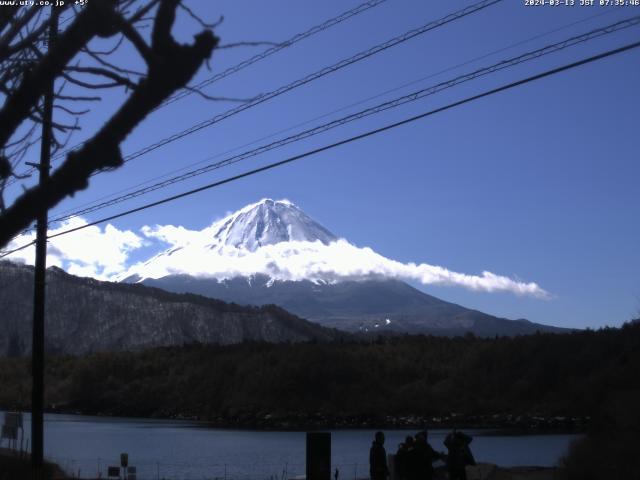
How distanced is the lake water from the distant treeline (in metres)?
14.8

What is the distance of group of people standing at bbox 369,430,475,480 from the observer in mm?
14430

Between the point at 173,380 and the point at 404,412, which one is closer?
the point at 404,412

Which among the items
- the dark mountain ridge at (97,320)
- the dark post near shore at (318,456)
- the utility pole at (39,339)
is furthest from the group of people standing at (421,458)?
the dark mountain ridge at (97,320)

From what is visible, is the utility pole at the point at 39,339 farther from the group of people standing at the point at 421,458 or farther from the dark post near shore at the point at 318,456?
the group of people standing at the point at 421,458

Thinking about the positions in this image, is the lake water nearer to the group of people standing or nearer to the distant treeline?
the distant treeline

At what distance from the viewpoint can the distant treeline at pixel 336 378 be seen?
86.8m

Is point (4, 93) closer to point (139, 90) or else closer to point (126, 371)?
point (139, 90)

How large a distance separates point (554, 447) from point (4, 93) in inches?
2098

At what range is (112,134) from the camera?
439 cm

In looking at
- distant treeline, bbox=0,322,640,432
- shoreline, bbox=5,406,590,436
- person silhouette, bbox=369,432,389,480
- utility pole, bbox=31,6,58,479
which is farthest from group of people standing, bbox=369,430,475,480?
distant treeline, bbox=0,322,640,432

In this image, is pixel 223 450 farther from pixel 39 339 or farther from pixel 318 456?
pixel 318 456

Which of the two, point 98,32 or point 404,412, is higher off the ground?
point 98,32

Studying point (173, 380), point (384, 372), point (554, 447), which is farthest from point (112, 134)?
point (173, 380)

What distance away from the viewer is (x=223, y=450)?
53.0m
